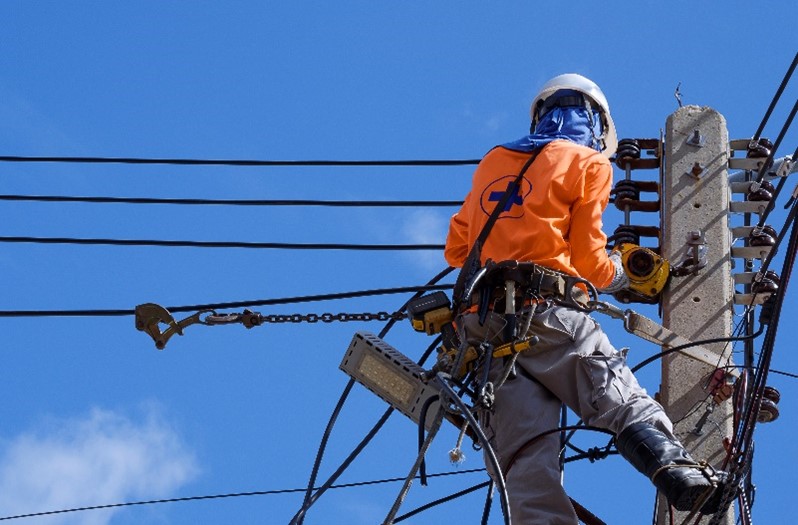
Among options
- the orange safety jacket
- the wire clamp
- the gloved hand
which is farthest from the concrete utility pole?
the wire clamp

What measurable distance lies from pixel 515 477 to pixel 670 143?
2.45 meters

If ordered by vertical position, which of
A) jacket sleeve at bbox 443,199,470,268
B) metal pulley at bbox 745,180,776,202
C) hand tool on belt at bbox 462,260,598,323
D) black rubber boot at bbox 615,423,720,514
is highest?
metal pulley at bbox 745,180,776,202

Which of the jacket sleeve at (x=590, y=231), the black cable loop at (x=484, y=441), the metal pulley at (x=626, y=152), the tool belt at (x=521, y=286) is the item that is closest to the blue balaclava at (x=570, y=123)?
the jacket sleeve at (x=590, y=231)

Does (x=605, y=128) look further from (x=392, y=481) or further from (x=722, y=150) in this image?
(x=392, y=481)

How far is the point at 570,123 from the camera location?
7.96m

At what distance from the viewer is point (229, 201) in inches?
412

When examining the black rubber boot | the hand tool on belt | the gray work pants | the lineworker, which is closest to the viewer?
the black rubber boot

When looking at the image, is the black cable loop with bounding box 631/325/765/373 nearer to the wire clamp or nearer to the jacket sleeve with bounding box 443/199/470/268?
the jacket sleeve with bounding box 443/199/470/268

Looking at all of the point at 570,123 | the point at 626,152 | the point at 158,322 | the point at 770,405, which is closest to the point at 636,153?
the point at 626,152

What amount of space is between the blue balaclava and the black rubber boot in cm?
171

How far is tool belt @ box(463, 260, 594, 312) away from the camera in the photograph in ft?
23.2

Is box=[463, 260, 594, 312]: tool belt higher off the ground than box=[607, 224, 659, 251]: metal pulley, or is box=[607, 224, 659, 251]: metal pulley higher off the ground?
box=[607, 224, 659, 251]: metal pulley

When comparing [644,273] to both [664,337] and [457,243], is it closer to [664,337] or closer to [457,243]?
[664,337]

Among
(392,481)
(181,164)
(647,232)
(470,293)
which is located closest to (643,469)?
(470,293)
